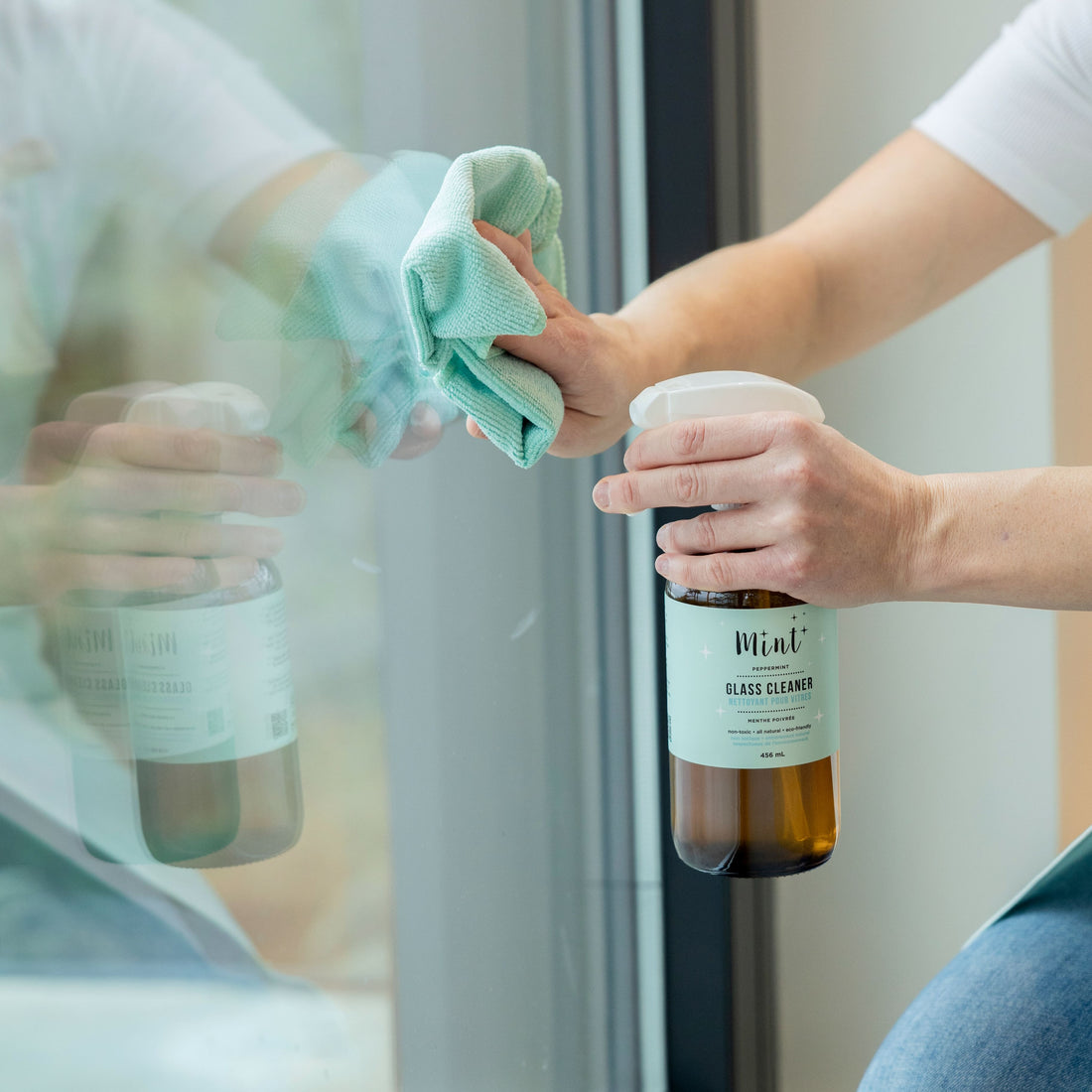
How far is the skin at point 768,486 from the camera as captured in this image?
517 millimetres

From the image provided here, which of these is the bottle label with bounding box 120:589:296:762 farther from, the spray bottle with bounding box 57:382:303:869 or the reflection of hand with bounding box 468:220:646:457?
the reflection of hand with bounding box 468:220:646:457

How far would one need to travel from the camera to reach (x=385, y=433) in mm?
573

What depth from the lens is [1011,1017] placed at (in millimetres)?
729

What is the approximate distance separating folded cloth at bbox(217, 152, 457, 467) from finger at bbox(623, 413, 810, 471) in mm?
153

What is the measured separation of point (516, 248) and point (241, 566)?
228 millimetres

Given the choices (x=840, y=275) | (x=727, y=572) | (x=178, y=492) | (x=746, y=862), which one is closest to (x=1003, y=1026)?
(x=746, y=862)

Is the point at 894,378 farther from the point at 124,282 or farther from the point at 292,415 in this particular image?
the point at 124,282

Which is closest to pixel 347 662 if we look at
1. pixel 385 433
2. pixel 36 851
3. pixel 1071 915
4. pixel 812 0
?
pixel 385 433

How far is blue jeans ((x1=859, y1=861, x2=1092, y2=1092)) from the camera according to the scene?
0.70 metres

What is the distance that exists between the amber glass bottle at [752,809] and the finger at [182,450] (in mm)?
214

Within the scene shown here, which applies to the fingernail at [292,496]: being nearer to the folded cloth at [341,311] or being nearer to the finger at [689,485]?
the folded cloth at [341,311]

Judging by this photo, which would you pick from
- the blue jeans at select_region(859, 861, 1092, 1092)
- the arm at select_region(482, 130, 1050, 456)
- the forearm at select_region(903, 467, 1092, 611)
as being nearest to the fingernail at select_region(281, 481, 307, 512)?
the arm at select_region(482, 130, 1050, 456)

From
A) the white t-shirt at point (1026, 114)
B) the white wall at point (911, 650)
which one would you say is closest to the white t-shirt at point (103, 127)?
the white t-shirt at point (1026, 114)

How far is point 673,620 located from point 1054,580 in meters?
0.23
